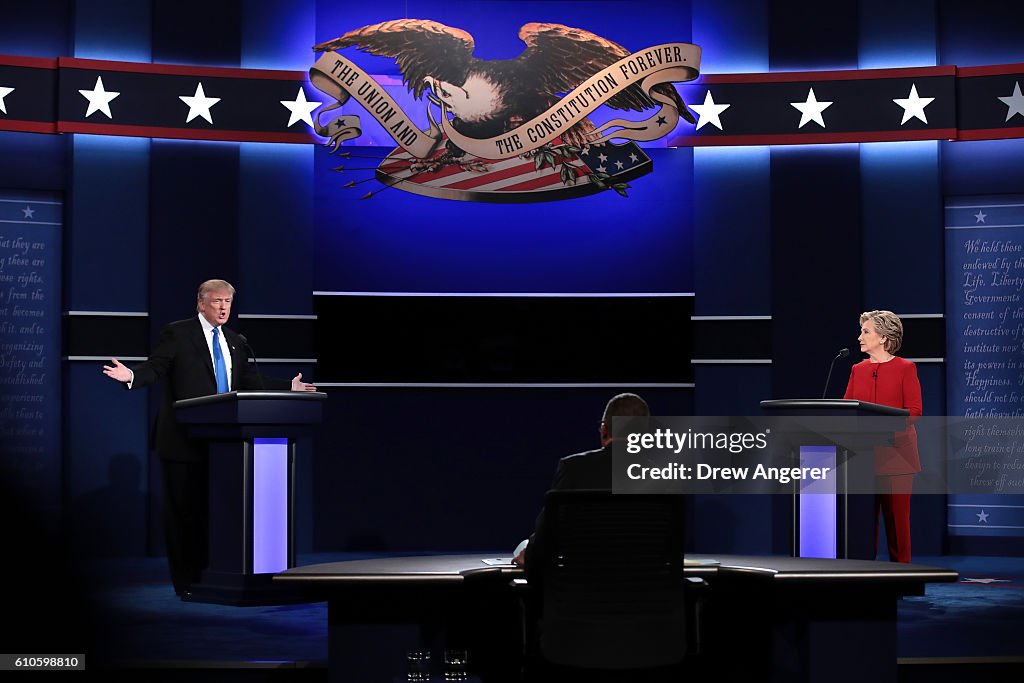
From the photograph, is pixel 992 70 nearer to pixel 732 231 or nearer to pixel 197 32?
pixel 732 231

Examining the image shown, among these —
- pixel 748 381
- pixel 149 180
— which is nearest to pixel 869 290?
pixel 748 381

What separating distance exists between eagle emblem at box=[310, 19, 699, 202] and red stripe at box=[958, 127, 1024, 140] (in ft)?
6.12

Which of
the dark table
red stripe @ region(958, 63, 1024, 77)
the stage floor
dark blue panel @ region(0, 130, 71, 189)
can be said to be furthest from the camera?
red stripe @ region(958, 63, 1024, 77)

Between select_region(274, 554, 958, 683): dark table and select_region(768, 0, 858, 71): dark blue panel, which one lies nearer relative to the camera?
select_region(274, 554, 958, 683): dark table

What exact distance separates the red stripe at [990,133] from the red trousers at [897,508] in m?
3.05

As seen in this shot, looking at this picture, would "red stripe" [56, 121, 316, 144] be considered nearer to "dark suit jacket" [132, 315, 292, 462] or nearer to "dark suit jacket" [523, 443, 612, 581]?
"dark suit jacket" [132, 315, 292, 462]

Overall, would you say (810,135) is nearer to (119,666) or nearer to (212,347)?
(212,347)

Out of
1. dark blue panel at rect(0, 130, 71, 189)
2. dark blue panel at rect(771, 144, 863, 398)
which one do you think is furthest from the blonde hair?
dark blue panel at rect(0, 130, 71, 189)

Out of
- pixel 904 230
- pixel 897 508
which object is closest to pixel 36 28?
pixel 904 230

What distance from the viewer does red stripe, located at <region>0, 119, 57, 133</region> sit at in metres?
7.35

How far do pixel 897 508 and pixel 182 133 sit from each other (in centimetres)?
509

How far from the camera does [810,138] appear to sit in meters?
7.74

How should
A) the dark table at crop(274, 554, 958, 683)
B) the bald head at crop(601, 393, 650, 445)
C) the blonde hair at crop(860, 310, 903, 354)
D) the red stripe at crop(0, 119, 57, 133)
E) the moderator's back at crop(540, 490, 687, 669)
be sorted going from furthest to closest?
the red stripe at crop(0, 119, 57, 133) → the blonde hair at crop(860, 310, 903, 354) → the dark table at crop(274, 554, 958, 683) → the bald head at crop(601, 393, 650, 445) → the moderator's back at crop(540, 490, 687, 669)

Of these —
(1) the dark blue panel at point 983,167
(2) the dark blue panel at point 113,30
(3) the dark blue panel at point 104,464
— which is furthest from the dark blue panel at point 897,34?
(3) the dark blue panel at point 104,464
